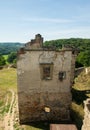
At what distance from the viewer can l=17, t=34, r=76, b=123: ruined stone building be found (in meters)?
16.5

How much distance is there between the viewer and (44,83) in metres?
17.1

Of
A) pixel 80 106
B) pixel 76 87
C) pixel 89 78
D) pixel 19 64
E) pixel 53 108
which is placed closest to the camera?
pixel 19 64

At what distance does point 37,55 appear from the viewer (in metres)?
16.5

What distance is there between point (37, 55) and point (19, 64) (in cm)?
144

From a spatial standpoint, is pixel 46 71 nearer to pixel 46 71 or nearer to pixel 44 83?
pixel 46 71

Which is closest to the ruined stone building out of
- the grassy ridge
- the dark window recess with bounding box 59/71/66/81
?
the dark window recess with bounding box 59/71/66/81

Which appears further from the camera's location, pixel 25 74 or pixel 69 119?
pixel 69 119

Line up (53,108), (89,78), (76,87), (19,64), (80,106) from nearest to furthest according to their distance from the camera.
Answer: (19,64), (53,108), (80,106), (76,87), (89,78)

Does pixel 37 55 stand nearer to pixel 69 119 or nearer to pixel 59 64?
pixel 59 64

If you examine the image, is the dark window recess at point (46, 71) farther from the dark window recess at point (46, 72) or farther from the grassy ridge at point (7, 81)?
the grassy ridge at point (7, 81)

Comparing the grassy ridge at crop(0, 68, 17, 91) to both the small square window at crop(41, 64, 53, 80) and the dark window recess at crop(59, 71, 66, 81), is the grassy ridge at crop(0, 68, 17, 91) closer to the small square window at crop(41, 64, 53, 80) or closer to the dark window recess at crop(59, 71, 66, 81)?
the small square window at crop(41, 64, 53, 80)

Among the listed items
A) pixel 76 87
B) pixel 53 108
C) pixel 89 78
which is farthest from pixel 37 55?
pixel 89 78

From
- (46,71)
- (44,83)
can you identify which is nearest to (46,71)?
(46,71)

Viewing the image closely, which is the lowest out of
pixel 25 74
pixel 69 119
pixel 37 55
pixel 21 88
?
pixel 69 119
